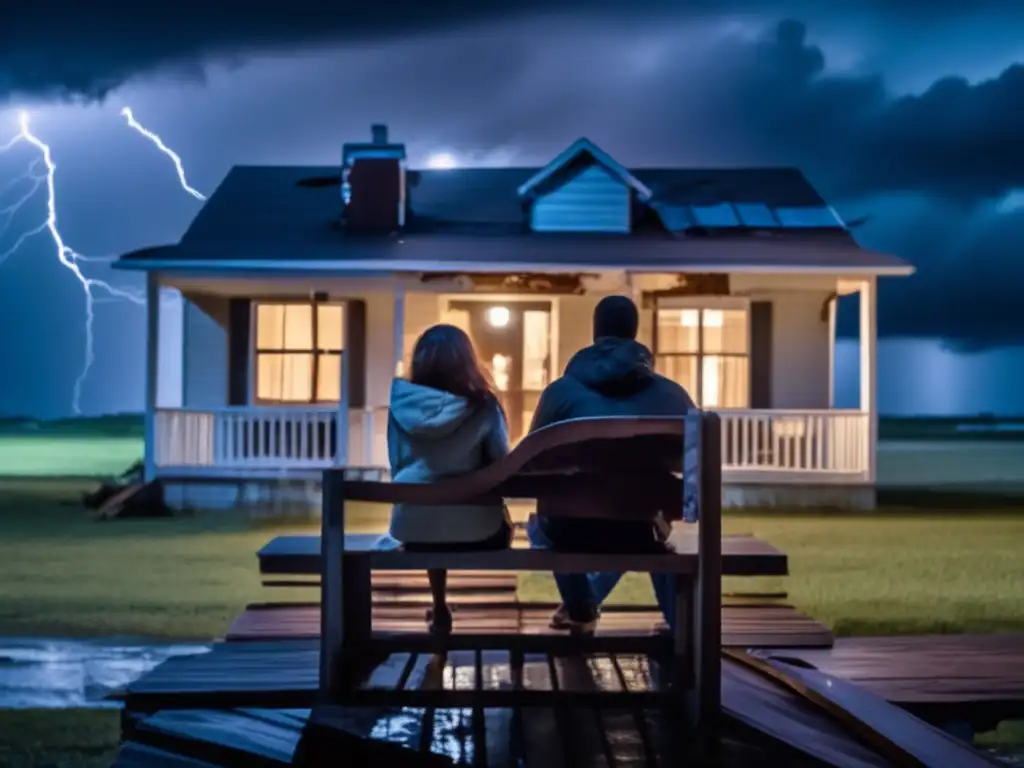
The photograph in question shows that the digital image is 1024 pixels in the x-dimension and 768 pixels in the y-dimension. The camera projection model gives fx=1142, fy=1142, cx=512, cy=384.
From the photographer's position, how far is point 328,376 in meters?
15.7

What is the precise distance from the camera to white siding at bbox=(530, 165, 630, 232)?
51.1 feet

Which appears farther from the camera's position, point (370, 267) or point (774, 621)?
point (370, 267)

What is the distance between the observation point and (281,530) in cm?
1205

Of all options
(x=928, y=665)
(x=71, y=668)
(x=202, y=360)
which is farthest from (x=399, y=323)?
(x=928, y=665)

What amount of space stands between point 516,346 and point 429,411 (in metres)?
11.8

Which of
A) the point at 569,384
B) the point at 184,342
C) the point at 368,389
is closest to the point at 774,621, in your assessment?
the point at 569,384

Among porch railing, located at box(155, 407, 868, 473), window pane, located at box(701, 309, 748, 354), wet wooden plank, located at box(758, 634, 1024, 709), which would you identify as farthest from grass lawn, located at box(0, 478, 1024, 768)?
window pane, located at box(701, 309, 748, 354)

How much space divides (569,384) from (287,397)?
1179 centimetres

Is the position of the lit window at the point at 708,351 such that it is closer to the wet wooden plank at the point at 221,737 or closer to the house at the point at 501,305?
the house at the point at 501,305

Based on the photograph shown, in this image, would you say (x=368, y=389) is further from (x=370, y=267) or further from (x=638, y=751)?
(x=638, y=751)

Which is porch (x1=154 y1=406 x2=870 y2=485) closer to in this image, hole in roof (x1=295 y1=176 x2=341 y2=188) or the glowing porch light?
the glowing porch light

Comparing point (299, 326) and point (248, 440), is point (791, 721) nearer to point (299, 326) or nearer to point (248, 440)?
point (248, 440)

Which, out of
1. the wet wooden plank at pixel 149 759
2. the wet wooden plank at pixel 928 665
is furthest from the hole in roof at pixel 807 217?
the wet wooden plank at pixel 149 759

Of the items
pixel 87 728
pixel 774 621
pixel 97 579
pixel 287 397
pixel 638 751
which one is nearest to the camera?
pixel 638 751
